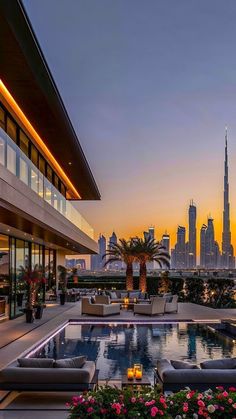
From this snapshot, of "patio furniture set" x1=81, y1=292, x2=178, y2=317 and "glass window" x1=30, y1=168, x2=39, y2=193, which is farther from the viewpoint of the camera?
"patio furniture set" x1=81, y1=292, x2=178, y2=317

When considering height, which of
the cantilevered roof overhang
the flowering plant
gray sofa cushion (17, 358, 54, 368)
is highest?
the cantilevered roof overhang

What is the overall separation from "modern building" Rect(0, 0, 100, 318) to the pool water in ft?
11.4

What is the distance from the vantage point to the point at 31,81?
10.3m

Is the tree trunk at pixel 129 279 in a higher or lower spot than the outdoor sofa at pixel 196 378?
lower

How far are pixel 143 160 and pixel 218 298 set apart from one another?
10227 millimetres

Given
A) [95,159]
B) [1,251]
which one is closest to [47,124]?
[1,251]

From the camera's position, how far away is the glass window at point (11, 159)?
10.9m

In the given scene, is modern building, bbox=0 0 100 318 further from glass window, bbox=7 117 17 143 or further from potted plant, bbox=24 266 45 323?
potted plant, bbox=24 266 45 323

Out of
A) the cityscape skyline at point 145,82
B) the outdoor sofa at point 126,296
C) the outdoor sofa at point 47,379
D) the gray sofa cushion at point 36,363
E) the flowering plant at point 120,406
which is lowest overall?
the outdoor sofa at point 126,296

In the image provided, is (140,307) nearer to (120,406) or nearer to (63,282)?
(63,282)

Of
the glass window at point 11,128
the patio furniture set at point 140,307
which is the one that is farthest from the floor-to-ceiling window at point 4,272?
the glass window at point 11,128

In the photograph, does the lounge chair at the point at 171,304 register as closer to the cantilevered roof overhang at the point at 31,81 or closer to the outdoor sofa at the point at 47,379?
the cantilevered roof overhang at the point at 31,81

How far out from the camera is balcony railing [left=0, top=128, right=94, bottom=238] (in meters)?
10.8

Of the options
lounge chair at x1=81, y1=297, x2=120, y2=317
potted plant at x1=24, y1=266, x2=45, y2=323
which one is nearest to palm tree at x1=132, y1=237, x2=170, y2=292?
lounge chair at x1=81, y1=297, x2=120, y2=317
